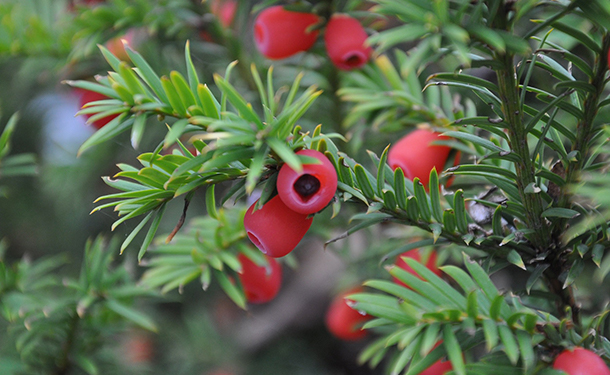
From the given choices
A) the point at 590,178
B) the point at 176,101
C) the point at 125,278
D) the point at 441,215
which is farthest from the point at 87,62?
the point at 590,178

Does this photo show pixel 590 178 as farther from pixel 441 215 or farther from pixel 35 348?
pixel 35 348

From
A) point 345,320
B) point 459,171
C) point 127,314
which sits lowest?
point 345,320

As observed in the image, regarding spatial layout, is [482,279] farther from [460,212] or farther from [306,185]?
[306,185]

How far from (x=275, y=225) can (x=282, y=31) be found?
398 mm

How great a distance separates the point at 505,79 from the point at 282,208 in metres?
0.21

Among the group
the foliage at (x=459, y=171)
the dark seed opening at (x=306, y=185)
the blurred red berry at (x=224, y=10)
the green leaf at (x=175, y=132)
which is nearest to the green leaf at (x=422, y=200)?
the foliage at (x=459, y=171)

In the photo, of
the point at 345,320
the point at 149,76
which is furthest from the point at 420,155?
the point at 345,320

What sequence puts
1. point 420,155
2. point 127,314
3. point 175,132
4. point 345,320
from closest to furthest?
point 175,132
point 420,155
point 127,314
point 345,320

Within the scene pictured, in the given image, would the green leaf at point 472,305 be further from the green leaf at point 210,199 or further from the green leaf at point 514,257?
the green leaf at point 210,199

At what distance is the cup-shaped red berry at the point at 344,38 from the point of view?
0.69 metres

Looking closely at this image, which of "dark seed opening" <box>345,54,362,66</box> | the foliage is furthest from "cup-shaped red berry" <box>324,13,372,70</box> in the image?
the foliage

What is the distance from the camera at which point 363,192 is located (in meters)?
0.44

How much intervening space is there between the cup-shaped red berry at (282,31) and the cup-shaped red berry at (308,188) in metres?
0.37

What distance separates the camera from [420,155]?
566 mm
